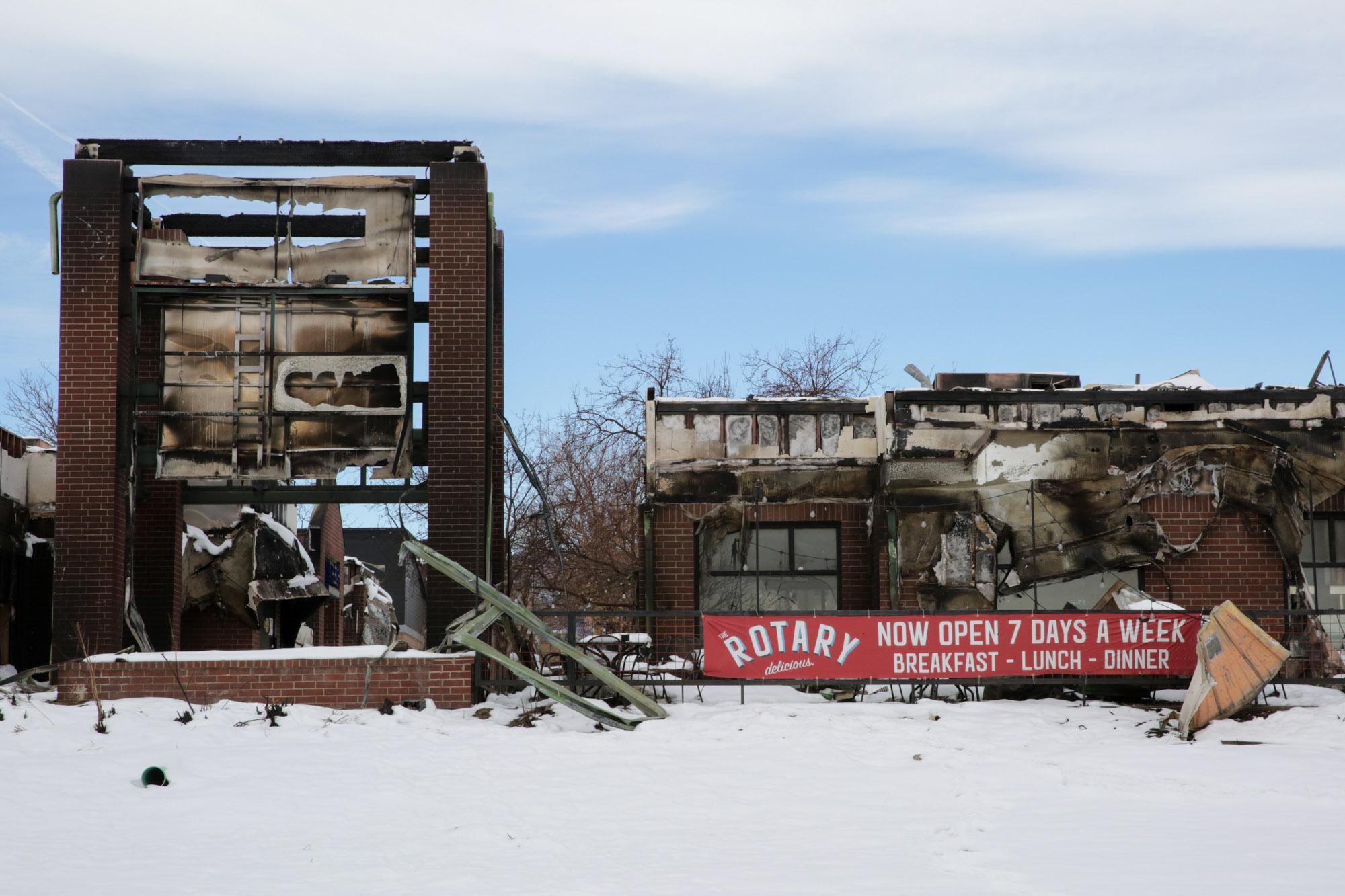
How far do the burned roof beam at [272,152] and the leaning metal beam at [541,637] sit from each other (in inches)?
221

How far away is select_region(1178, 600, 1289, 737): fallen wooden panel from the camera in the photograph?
14070mm

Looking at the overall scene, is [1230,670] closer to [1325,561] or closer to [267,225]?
[1325,561]

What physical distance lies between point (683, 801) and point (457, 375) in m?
7.92

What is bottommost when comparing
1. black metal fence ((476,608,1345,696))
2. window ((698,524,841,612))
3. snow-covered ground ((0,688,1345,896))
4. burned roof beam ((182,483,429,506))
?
snow-covered ground ((0,688,1345,896))

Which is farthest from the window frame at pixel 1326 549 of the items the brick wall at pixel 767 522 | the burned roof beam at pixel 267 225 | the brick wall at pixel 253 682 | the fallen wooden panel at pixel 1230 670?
the burned roof beam at pixel 267 225

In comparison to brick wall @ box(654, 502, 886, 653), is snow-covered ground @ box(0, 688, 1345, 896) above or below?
below

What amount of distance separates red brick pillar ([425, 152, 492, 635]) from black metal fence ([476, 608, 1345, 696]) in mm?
1406

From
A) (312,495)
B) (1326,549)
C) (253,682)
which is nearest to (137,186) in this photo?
(312,495)

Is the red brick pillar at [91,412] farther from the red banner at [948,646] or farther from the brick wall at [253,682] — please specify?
the red banner at [948,646]

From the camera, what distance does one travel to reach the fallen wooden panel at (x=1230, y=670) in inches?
554

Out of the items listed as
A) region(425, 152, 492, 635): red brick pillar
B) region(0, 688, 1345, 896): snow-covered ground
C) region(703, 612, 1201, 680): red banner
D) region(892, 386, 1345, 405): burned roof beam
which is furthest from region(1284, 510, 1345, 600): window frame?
region(425, 152, 492, 635): red brick pillar

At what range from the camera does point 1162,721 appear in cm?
1435

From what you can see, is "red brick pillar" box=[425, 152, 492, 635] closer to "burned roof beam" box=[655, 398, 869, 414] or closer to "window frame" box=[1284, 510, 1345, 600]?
"burned roof beam" box=[655, 398, 869, 414]

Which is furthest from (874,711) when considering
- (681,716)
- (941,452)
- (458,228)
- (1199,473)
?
(458,228)
